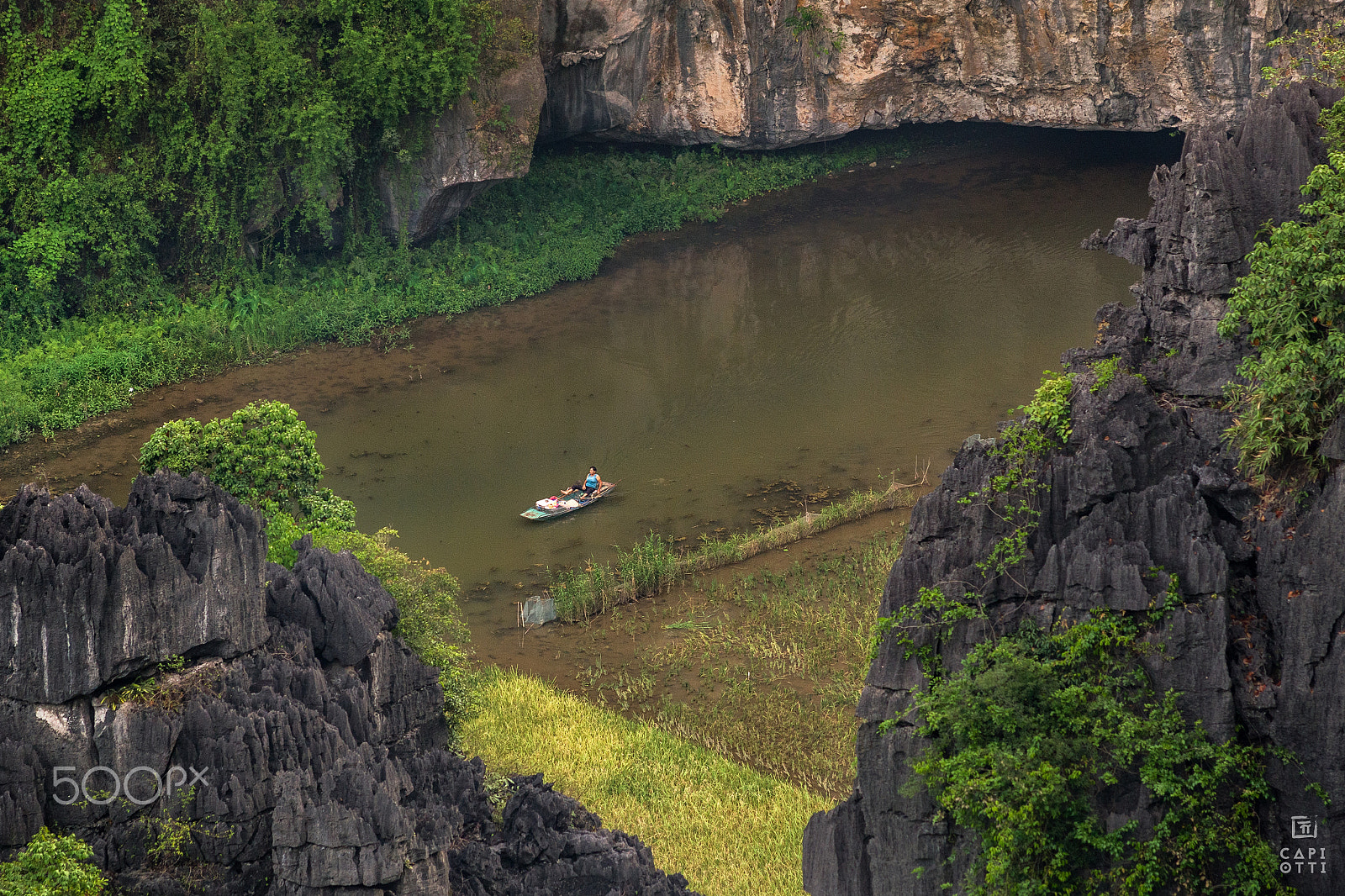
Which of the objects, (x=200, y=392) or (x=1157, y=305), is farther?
(x=200, y=392)

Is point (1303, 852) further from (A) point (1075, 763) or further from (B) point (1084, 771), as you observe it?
(A) point (1075, 763)

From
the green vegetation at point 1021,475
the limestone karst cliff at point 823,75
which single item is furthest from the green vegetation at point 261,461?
the limestone karst cliff at point 823,75

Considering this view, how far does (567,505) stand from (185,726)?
1554 cm

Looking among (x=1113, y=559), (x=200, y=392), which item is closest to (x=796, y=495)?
(x=200, y=392)

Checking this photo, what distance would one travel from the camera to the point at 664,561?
94.4 ft

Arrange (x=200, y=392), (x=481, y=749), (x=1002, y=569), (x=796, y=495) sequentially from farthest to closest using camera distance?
(x=200, y=392), (x=796, y=495), (x=481, y=749), (x=1002, y=569)

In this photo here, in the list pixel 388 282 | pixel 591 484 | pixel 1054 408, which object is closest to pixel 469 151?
pixel 388 282

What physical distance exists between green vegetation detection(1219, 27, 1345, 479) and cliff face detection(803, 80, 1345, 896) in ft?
1.40

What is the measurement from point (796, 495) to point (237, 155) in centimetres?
1793

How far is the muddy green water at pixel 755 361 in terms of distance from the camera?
31.7 m

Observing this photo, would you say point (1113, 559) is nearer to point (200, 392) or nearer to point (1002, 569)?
point (1002, 569)

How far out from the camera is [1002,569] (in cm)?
1463

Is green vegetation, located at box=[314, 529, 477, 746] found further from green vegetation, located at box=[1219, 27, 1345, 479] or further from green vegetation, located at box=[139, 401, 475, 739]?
green vegetation, located at box=[1219, 27, 1345, 479]

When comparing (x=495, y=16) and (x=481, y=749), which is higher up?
(x=495, y=16)
